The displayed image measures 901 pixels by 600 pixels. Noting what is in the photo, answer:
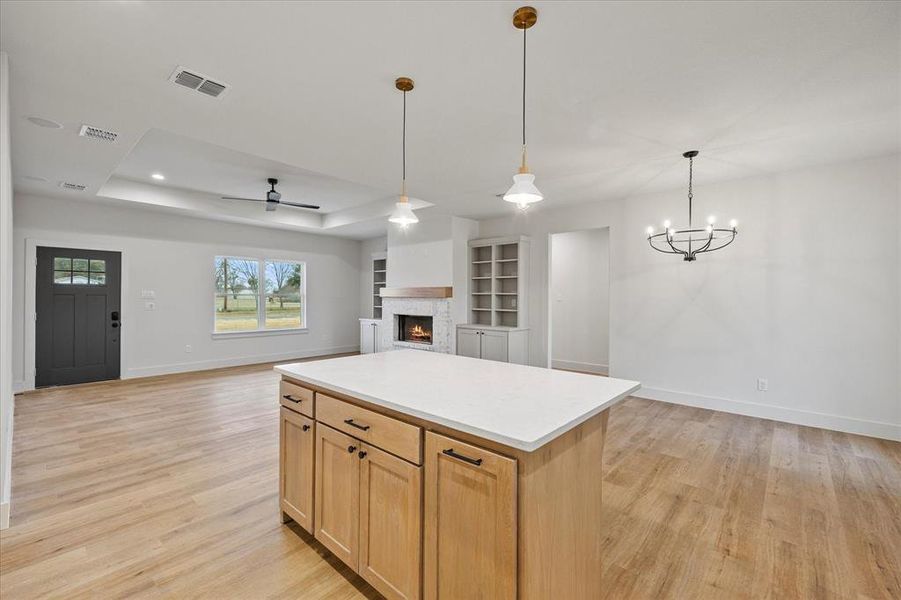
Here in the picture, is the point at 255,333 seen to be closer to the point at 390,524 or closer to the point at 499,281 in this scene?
the point at 499,281

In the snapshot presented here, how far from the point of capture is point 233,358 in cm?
746

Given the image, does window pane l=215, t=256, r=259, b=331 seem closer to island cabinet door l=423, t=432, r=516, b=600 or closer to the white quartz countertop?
the white quartz countertop

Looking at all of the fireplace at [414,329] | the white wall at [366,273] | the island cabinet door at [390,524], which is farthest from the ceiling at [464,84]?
the white wall at [366,273]

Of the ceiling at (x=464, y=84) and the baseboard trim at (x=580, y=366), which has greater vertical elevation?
the ceiling at (x=464, y=84)

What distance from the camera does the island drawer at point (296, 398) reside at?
2.12m

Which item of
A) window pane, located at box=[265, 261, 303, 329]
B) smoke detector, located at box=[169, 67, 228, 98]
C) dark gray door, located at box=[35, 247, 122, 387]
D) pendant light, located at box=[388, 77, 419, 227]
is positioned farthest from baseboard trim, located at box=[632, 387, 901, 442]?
dark gray door, located at box=[35, 247, 122, 387]

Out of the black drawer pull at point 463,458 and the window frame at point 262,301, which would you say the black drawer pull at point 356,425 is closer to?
the black drawer pull at point 463,458

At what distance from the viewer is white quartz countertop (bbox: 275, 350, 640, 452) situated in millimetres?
1369

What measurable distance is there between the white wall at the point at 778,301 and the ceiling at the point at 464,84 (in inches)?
16.3

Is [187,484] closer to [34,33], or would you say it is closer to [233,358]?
[34,33]

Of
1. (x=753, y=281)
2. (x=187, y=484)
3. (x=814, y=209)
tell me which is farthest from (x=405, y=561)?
(x=814, y=209)

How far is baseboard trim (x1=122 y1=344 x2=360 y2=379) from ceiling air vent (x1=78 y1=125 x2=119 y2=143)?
4.26 m

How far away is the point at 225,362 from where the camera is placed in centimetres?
735

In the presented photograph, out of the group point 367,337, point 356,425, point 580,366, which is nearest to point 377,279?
point 367,337
